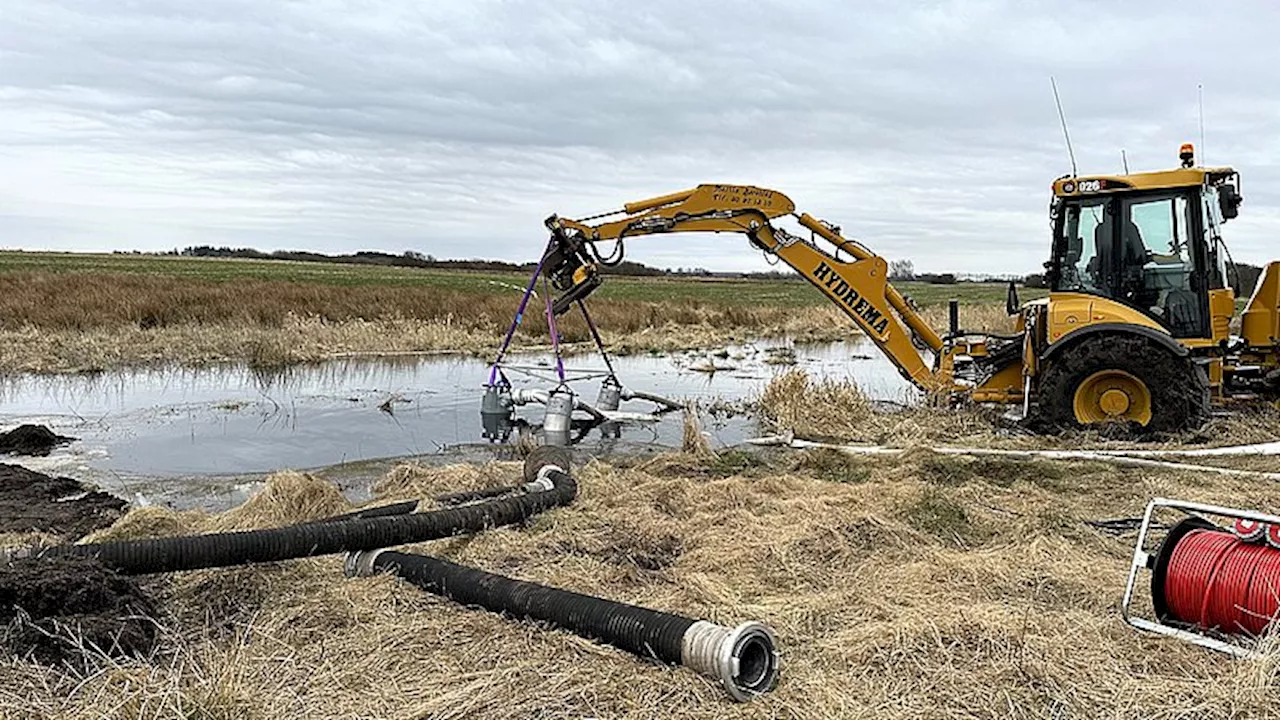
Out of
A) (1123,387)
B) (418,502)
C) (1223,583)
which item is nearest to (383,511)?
(418,502)

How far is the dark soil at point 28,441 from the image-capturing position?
9.60 metres

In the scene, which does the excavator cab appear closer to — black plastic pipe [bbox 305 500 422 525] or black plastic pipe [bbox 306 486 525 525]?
black plastic pipe [bbox 306 486 525 525]

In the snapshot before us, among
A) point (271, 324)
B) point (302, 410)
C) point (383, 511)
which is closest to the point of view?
point (383, 511)

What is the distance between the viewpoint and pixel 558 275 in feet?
→ 35.6

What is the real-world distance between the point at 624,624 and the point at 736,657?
61 cm

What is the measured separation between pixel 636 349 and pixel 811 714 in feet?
61.6

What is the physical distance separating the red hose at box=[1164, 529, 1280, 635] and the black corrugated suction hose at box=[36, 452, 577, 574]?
356cm

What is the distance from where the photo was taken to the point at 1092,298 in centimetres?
995

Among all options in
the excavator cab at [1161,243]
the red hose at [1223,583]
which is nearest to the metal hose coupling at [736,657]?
the red hose at [1223,583]

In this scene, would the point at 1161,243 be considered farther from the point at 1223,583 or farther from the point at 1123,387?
the point at 1223,583

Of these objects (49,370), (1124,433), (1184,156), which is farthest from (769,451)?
(49,370)

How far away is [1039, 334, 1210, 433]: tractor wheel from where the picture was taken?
9.27 metres

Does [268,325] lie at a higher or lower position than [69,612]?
higher

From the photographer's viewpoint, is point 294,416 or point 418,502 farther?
point 294,416
